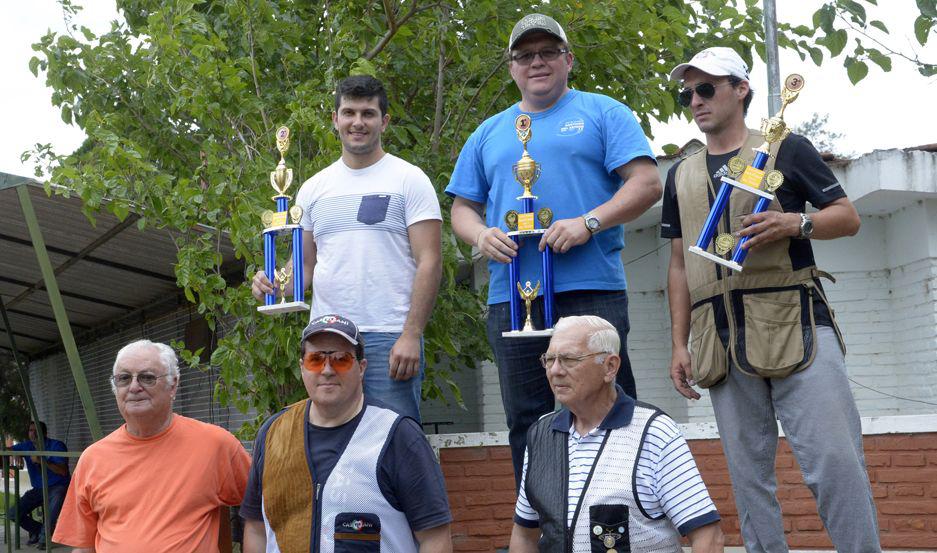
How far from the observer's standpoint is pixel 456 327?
A: 22.2ft

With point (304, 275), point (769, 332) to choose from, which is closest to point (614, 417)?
point (769, 332)

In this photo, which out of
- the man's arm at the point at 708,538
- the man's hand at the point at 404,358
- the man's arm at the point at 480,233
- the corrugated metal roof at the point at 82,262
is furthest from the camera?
the corrugated metal roof at the point at 82,262

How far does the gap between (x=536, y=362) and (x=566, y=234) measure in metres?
0.47

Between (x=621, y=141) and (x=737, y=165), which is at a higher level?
(x=621, y=141)

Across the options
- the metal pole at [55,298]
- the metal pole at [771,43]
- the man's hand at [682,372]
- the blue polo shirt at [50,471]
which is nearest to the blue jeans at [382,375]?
the man's hand at [682,372]

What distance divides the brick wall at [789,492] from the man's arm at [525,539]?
3.69 m

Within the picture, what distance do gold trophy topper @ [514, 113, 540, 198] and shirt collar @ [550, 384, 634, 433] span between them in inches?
31.1

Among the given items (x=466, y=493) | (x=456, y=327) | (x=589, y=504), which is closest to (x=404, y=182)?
(x=589, y=504)

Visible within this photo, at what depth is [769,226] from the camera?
3.21 m

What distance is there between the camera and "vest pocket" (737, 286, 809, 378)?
10.6ft

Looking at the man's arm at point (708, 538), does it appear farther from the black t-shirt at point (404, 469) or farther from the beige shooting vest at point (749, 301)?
the black t-shirt at point (404, 469)

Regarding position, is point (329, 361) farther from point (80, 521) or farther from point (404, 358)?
point (80, 521)

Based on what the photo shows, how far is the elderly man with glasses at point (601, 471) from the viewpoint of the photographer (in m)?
3.02

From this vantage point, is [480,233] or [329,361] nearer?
[329,361]
